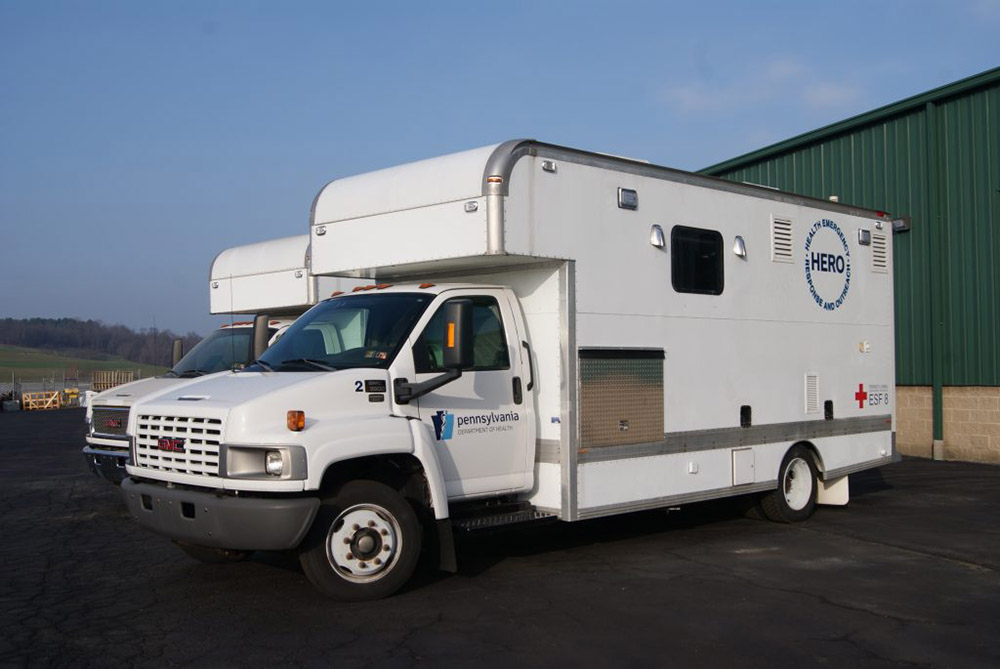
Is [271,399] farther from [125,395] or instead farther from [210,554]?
[125,395]

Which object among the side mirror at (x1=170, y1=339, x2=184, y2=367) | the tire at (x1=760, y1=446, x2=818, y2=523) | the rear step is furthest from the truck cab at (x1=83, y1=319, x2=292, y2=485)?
the tire at (x1=760, y1=446, x2=818, y2=523)

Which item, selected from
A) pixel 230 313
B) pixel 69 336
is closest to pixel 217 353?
pixel 230 313

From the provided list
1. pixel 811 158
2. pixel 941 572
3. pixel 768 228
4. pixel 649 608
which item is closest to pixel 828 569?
pixel 941 572

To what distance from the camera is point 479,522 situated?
7.80 m

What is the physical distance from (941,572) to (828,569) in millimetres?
Result: 890

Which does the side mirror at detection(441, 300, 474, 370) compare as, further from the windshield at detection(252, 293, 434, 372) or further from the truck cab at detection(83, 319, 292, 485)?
the truck cab at detection(83, 319, 292, 485)

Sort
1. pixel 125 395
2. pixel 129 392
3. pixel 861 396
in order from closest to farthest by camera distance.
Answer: pixel 125 395 → pixel 129 392 → pixel 861 396

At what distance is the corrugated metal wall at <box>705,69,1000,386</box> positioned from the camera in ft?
54.2

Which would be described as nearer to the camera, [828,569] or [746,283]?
[828,569]

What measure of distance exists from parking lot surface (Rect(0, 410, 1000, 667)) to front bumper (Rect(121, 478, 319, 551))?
0.53 metres

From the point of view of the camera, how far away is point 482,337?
26.8 feet

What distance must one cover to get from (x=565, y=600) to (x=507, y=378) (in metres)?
1.84

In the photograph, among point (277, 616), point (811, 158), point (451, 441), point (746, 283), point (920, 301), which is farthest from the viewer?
point (811, 158)

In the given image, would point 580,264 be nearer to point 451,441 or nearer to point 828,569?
point 451,441
